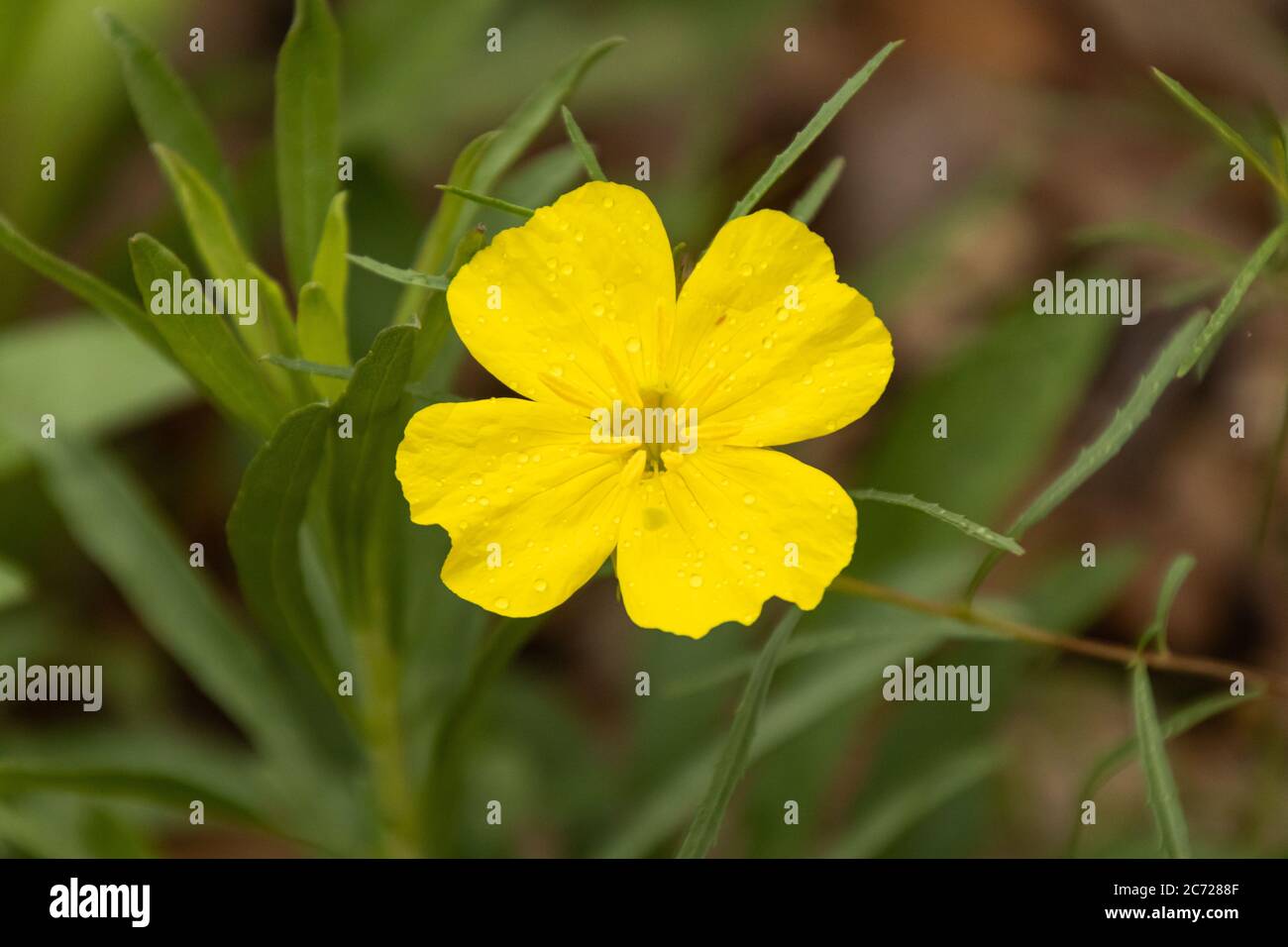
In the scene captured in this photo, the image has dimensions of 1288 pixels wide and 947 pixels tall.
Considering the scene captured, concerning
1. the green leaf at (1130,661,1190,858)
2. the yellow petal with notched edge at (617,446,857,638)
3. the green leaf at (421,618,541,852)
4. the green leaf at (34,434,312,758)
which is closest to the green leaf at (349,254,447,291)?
the yellow petal with notched edge at (617,446,857,638)

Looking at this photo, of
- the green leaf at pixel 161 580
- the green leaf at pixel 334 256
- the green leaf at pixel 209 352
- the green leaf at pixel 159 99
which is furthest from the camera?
the green leaf at pixel 161 580

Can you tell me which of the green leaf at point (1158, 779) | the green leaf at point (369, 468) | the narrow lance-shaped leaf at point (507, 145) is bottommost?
the green leaf at point (1158, 779)

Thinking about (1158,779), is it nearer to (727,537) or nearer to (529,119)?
(727,537)

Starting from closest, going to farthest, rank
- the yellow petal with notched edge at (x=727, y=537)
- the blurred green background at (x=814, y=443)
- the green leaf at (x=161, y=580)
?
the yellow petal with notched edge at (x=727, y=537), the green leaf at (x=161, y=580), the blurred green background at (x=814, y=443)

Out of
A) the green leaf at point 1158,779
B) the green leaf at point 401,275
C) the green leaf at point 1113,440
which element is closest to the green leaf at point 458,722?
the green leaf at point 401,275

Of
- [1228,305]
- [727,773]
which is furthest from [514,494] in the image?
[1228,305]

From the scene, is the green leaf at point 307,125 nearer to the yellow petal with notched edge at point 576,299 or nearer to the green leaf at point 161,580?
the yellow petal with notched edge at point 576,299
